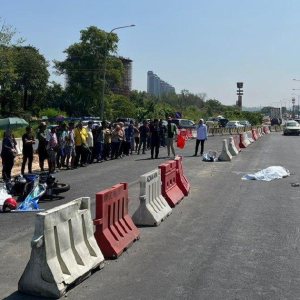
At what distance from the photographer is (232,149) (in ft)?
87.0

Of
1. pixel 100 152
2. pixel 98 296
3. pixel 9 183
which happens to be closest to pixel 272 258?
pixel 98 296

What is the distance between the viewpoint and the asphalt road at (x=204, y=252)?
6.59 meters

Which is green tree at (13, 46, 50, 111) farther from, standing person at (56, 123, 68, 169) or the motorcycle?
the motorcycle

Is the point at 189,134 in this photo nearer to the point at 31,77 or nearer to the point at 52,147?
the point at 52,147

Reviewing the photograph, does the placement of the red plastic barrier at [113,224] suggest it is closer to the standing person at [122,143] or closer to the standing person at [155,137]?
the standing person at [155,137]

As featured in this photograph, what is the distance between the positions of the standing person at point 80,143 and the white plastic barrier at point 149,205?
986cm

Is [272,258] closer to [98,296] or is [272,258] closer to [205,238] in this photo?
[205,238]

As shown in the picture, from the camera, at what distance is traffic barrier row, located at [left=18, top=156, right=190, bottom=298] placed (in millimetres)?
6273

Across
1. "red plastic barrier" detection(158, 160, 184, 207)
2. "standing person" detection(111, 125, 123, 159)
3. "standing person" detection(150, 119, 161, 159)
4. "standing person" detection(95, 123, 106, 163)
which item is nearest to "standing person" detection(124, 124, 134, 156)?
"standing person" detection(111, 125, 123, 159)

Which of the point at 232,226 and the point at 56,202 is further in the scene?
the point at 56,202

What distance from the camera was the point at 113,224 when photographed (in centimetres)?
837

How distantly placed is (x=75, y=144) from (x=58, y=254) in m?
14.1

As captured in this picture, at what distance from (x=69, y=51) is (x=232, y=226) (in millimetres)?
64743

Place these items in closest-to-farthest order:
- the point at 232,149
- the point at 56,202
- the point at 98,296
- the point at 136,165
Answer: the point at 98,296 → the point at 56,202 → the point at 136,165 → the point at 232,149
